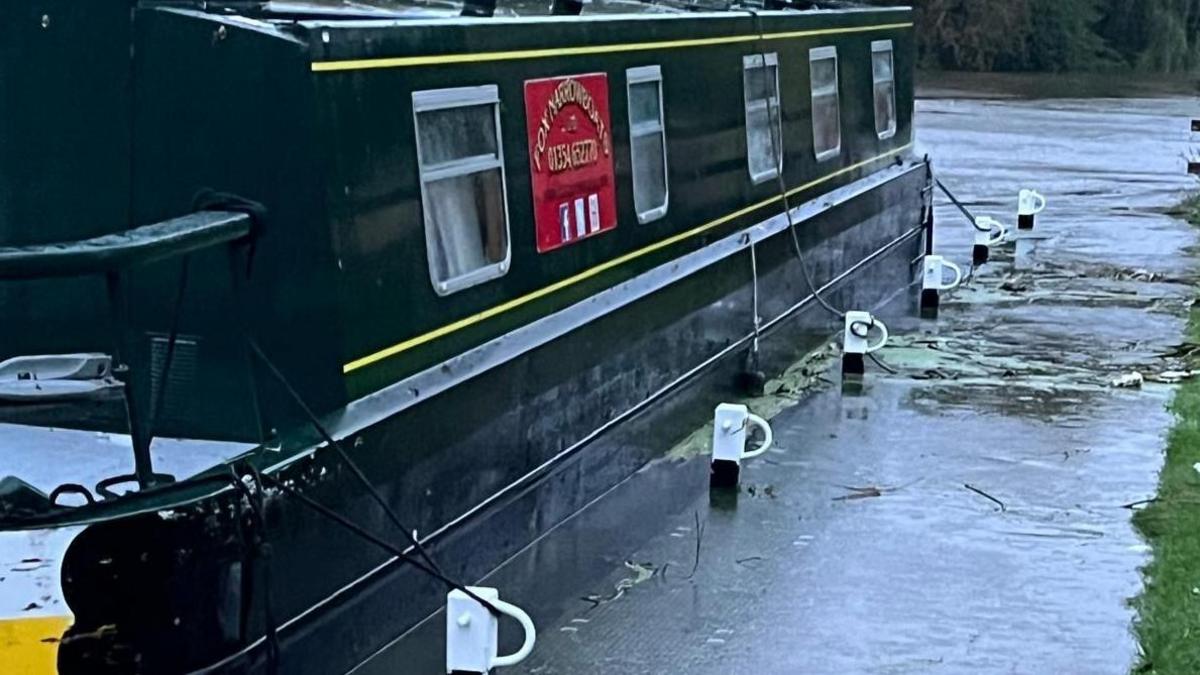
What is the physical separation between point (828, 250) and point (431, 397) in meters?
6.15

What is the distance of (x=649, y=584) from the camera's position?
7066mm

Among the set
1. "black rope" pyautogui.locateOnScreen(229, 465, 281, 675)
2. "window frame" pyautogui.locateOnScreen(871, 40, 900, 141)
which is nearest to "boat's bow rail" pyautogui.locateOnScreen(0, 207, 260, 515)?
"black rope" pyautogui.locateOnScreen(229, 465, 281, 675)

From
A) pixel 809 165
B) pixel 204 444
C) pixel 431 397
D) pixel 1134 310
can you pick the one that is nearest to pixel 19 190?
pixel 204 444

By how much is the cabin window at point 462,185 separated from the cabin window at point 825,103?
508cm

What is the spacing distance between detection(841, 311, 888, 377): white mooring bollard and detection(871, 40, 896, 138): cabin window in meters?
2.99

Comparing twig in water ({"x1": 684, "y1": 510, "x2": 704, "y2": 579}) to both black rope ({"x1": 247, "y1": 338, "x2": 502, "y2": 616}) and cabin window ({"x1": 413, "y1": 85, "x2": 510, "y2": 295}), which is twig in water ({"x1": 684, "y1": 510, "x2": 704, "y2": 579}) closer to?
cabin window ({"x1": 413, "y1": 85, "x2": 510, "y2": 295})

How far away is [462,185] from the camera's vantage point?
6.57 m

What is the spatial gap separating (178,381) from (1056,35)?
50015mm

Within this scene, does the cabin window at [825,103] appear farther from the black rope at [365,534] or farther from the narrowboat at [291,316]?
the black rope at [365,534]

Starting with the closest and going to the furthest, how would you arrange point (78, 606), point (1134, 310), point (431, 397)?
1. point (78, 606)
2. point (431, 397)
3. point (1134, 310)

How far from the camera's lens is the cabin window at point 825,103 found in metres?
11.6

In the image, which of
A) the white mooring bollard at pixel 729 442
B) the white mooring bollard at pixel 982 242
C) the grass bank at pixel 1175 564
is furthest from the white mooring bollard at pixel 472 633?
the white mooring bollard at pixel 982 242

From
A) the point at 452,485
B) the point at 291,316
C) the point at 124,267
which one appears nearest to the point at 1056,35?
the point at 452,485

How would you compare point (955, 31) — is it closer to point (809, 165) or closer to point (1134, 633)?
point (809, 165)
